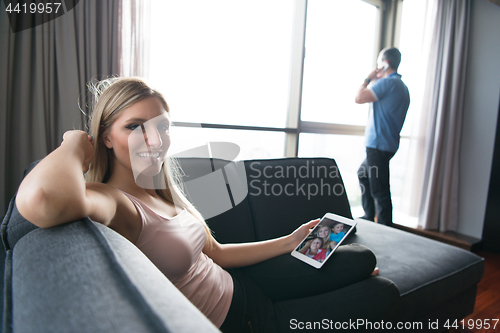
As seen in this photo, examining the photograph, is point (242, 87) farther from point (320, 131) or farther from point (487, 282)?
point (487, 282)

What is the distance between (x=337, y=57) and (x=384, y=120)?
0.99 meters

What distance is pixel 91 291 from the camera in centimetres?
32

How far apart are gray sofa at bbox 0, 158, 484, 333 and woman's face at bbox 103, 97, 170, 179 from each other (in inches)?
10.6

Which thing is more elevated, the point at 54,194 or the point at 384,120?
the point at 384,120

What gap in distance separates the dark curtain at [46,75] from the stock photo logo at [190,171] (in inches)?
33.8

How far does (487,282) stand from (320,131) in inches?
72.1

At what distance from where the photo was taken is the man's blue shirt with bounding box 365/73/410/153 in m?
2.61

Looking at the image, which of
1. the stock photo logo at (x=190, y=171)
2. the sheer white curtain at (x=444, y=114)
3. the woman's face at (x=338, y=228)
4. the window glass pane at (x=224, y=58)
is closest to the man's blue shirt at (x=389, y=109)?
the sheer white curtain at (x=444, y=114)

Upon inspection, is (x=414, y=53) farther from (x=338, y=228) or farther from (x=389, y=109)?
(x=338, y=228)

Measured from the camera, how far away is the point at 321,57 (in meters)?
3.07

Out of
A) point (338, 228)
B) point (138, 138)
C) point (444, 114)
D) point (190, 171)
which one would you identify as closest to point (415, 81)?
point (444, 114)

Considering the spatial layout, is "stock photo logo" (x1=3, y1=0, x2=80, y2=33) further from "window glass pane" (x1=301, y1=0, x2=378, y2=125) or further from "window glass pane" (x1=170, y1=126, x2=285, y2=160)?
"window glass pane" (x1=301, y1=0, x2=378, y2=125)

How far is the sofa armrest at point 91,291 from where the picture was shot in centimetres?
28

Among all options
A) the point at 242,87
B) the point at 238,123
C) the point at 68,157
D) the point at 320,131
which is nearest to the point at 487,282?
the point at 320,131
